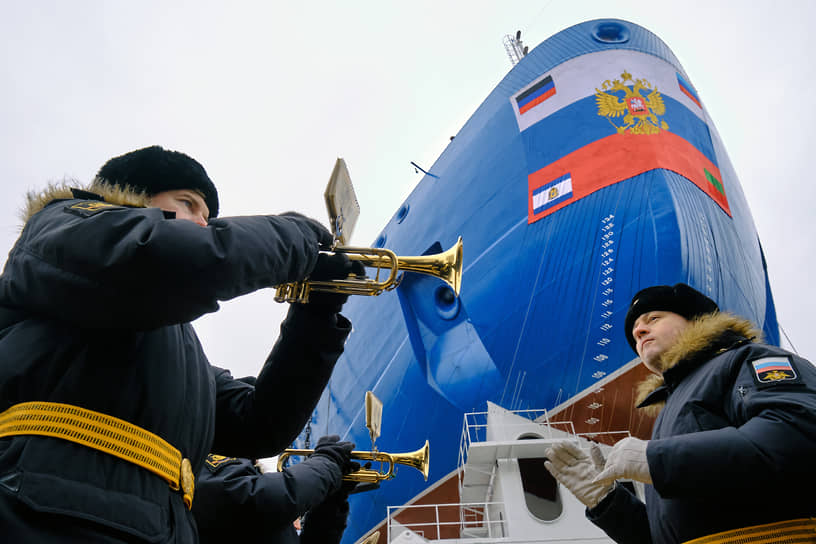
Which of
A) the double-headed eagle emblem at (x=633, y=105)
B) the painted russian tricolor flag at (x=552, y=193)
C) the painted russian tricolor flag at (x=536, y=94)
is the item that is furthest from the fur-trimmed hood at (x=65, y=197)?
the painted russian tricolor flag at (x=536, y=94)

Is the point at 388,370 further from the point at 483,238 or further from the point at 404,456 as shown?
the point at 404,456

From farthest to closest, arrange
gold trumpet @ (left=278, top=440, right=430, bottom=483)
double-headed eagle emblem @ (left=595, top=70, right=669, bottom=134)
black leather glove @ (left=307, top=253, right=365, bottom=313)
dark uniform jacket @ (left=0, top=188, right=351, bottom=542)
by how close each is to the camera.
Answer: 1. double-headed eagle emblem @ (left=595, top=70, right=669, bottom=134)
2. gold trumpet @ (left=278, top=440, right=430, bottom=483)
3. black leather glove @ (left=307, top=253, right=365, bottom=313)
4. dark uniform jacket @ (left=0, top=188, right=351, bottom=542)

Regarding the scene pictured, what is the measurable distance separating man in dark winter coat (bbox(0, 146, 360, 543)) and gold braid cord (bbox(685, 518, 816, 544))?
1.73 m

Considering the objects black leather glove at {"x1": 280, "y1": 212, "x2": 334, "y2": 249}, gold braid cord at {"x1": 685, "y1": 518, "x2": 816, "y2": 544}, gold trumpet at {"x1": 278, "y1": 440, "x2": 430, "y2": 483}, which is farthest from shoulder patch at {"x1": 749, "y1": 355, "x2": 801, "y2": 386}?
gold trumpet at {"x1": 278, "y1": 440, "x2": 430, "y2": 483}

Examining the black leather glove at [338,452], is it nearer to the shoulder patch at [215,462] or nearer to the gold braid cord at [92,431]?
the shoulder patch at [215,462]

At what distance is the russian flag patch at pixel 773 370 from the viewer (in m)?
1.86

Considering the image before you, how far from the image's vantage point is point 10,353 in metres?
1.25

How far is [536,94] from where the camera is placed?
34.6 ft

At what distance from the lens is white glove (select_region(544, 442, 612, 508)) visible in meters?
2.44

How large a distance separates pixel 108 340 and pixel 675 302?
2511mm

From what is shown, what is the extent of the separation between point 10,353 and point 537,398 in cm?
776

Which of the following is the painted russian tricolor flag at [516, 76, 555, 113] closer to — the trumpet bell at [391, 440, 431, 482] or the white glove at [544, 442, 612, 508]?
the trumpet bell at [391, 440, 431, 482]

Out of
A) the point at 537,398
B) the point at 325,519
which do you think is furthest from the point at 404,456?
the point at 537,398

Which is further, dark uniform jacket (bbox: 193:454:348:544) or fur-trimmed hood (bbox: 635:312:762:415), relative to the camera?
dark uniform jacket (bbox: 193:454:348:544)
